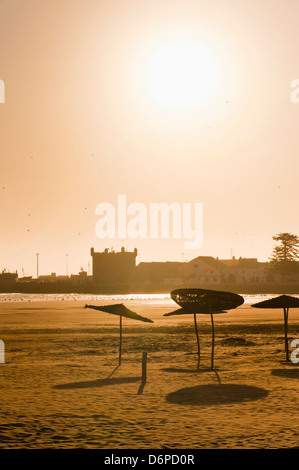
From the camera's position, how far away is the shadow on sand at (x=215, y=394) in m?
16.2

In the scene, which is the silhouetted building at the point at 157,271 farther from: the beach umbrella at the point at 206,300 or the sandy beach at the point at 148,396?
the beach umbrella at the point at 206,300

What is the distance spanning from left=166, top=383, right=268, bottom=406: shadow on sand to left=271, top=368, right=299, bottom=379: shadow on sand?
2.29 metres

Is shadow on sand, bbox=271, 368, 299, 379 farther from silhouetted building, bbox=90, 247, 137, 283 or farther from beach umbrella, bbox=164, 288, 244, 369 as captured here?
silhouetted building, bbox=90, 247, 137, 283

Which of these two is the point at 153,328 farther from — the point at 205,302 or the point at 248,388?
the point at 248,388

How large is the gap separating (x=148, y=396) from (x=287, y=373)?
18.6 ft

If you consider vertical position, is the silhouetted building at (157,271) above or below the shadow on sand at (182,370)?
above

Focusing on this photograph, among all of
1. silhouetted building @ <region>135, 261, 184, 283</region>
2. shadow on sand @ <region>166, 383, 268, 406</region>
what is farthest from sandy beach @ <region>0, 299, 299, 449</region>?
silhouetted building @ <region>135, 261, 184, 283</region>

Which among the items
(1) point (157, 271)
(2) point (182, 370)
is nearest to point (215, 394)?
(2) point (182, 370)

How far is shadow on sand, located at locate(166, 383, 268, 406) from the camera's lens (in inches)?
637

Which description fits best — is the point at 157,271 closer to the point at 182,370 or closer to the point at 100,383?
the point at 182,370

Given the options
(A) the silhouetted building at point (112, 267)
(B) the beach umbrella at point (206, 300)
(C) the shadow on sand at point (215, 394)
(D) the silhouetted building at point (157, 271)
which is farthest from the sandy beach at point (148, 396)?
(D) the silhouetted building at point (157, 271)

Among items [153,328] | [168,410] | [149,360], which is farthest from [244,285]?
[168,410]

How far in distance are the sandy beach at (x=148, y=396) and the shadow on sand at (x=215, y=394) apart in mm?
25

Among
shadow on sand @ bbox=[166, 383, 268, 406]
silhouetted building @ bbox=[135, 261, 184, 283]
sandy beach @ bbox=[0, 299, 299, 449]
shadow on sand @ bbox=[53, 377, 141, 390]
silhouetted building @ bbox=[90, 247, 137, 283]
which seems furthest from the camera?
silhouetted building @ bbox=[135, 261, 184, 283]
